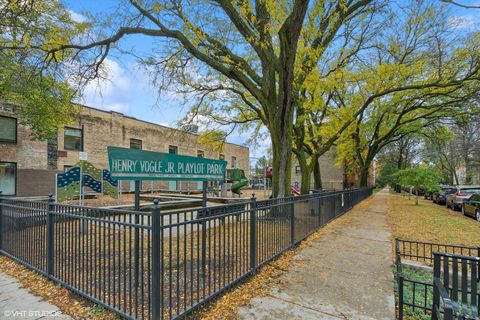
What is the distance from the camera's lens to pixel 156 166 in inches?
178

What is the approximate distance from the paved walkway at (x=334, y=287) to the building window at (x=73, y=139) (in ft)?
58.7

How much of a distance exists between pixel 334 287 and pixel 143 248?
293 centimetres

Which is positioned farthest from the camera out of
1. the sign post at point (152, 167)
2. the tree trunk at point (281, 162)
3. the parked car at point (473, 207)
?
the parked car at point (473, 207)

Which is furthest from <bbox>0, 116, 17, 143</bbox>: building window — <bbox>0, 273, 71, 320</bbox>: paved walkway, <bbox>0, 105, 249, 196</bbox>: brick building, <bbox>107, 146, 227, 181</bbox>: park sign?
<bbox>107, 146, 227, 181</bbox>: park sign

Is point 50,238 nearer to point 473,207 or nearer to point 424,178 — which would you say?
point 473,207

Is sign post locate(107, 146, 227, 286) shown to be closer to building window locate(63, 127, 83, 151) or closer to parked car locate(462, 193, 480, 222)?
parked car locate(462, 193, 480, 222)

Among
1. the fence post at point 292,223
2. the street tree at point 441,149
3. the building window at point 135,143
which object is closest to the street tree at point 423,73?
the street tree at point 441,149

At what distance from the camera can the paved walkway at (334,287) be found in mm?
3371

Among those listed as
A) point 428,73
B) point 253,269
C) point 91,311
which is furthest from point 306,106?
point 91,311

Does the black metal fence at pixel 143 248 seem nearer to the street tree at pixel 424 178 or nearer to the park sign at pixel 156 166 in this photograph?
the park sign at pixel 156 166

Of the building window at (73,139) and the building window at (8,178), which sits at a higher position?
the building window at (73,139)

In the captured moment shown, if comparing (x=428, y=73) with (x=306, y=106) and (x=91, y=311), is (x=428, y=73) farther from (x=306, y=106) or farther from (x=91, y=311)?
(x=91, y=311)

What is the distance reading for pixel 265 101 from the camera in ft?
30.0

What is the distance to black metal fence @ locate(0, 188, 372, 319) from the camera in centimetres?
305
